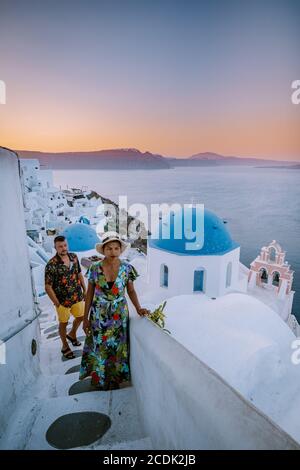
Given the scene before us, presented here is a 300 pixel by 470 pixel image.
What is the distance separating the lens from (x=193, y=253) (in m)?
10.1

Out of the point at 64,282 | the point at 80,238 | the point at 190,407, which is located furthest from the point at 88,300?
the point at 80,238

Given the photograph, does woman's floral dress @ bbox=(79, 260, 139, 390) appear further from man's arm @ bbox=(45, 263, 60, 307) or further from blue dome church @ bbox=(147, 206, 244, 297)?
blue dome church @ bbox=(147, 206, 244, 297)

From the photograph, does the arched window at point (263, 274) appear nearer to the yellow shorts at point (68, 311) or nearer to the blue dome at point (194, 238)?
the blue dome at point (194, 238)

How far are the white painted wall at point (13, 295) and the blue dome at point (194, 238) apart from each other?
7641 millimetres

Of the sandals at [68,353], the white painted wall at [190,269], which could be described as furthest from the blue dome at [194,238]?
the sandals at [68,353]

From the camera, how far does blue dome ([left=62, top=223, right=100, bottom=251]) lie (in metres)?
13.3

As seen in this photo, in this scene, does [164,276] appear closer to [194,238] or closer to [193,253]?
[193,253]

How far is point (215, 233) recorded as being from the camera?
10.5m

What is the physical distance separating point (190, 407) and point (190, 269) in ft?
29.1

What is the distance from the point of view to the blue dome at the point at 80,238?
43.8 ft

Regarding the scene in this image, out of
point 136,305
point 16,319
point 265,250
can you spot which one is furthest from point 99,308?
point 265,250

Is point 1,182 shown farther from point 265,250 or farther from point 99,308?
point 265,250

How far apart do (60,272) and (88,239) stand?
10358 mm

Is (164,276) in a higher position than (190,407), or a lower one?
lower
